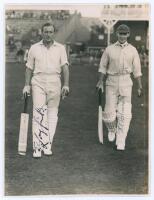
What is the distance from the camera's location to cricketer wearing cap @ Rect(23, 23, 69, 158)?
280 inches

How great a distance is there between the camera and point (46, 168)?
7020 mm

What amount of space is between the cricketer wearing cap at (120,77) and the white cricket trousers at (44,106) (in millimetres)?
781

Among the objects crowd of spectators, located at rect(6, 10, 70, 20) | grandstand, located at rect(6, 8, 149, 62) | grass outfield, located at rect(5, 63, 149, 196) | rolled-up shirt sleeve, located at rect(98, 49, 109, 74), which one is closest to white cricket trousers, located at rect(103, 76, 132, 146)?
rolled-up shirt sleeve, located at rect(98, 49, 109, 74)

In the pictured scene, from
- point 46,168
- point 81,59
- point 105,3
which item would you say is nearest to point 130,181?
point 46,168

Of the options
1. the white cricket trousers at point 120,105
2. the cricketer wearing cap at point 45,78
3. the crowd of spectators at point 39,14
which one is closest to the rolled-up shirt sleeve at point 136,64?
the white cricket trousers at point 120,105

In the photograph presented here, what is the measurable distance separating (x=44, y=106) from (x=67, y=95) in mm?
342

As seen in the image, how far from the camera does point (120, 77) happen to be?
7.59 meters

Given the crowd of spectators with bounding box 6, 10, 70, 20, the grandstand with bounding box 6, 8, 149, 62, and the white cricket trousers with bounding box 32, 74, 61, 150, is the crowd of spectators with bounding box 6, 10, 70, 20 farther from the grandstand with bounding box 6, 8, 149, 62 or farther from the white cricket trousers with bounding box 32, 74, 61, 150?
the white cricket trousers with bounding box 32, 74, 61, 150

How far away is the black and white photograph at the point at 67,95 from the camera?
271 inches

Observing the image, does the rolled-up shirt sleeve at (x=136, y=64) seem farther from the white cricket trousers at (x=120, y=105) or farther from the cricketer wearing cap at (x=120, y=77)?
the white cricket trousers at (x=120, y=105)

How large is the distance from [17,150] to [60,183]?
979 millimetres

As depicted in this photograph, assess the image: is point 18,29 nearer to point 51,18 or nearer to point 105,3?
point 51,18

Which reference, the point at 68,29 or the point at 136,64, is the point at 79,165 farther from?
the point at 68,29

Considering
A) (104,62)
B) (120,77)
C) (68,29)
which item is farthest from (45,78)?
(68,29)
